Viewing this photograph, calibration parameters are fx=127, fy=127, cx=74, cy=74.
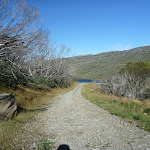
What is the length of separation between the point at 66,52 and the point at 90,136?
2256cm

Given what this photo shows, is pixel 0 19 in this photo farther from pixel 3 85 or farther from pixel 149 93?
pixel 149 93

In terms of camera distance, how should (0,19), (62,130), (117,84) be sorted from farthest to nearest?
(117,84) → (0,19) → (62,130)

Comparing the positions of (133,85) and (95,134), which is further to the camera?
(133,85)

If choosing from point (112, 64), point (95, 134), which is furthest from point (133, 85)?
point (112, 64)

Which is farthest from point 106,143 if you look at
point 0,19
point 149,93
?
point 149,93

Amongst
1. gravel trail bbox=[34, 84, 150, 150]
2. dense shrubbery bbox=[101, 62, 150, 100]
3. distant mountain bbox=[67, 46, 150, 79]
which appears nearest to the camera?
gravel trail bbox=[34, 84, 150, 150]

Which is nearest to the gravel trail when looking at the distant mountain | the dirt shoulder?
the dirt shoulder

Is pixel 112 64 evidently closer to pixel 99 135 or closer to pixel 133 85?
pixel 133 85

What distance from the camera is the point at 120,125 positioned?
17.5 feet

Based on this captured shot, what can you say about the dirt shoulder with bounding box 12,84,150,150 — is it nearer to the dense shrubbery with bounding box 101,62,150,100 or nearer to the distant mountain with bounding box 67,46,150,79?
the dense shrubbery with bounding box 101,62,150,100

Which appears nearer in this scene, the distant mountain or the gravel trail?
the gravel trail

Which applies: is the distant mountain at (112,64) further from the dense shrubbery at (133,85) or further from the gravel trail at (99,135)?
the gravel trail at (99,135)

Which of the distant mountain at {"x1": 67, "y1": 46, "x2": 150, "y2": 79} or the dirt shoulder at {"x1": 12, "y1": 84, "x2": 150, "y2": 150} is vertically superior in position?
the distant mountain at {"x1": 67, "y1": 46, "x2": 150, "y2": 79}

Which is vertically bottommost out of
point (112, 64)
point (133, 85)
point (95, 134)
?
point (95, 134)
